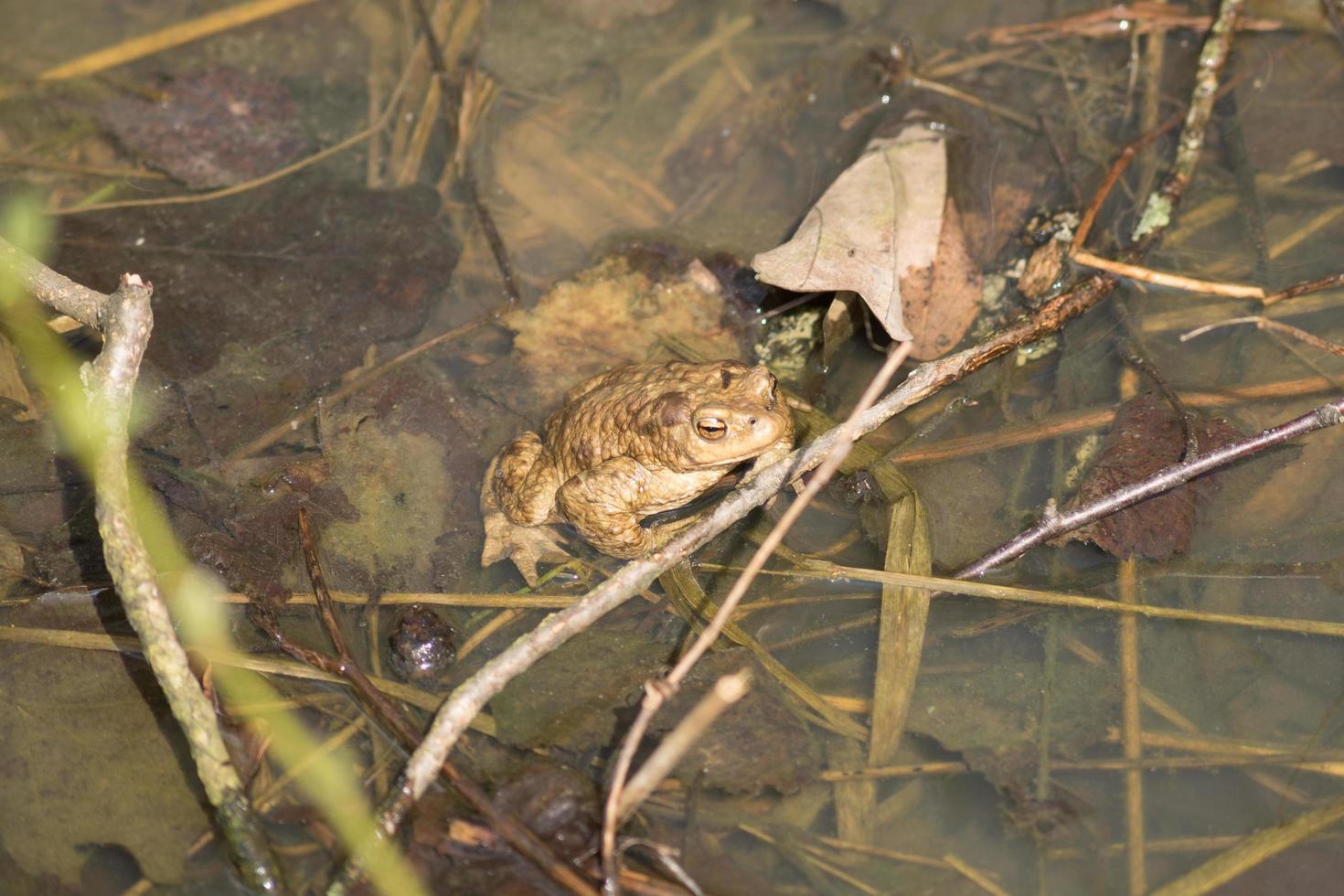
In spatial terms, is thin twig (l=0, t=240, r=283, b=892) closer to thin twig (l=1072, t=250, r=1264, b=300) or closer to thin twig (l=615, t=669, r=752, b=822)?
thin twig (l=615, t=669, r=752, b=822)

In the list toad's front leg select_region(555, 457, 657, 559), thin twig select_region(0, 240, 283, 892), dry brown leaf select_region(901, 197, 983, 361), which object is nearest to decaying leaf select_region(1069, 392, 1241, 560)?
dry brown leaf select_region(901, 197, 983, 361)

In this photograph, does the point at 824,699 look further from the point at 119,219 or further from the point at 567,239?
the point at 119,219

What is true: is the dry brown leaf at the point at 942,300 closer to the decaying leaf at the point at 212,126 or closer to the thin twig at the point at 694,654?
the thin twig at the point at 694,654

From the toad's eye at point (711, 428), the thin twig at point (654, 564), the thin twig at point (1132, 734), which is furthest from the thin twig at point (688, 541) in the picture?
the thin twig at point (1132, 734)

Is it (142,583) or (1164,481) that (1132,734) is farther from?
(142,583)

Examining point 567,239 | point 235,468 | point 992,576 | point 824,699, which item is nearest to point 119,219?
point 235,468

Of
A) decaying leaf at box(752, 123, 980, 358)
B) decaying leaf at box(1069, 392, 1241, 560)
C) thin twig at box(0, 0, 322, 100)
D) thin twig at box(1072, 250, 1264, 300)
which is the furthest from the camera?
thin twig at box(0, 0, 322, 100)

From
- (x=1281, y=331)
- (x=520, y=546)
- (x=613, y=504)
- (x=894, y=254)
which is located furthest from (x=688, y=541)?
(x=1281, y=331)
